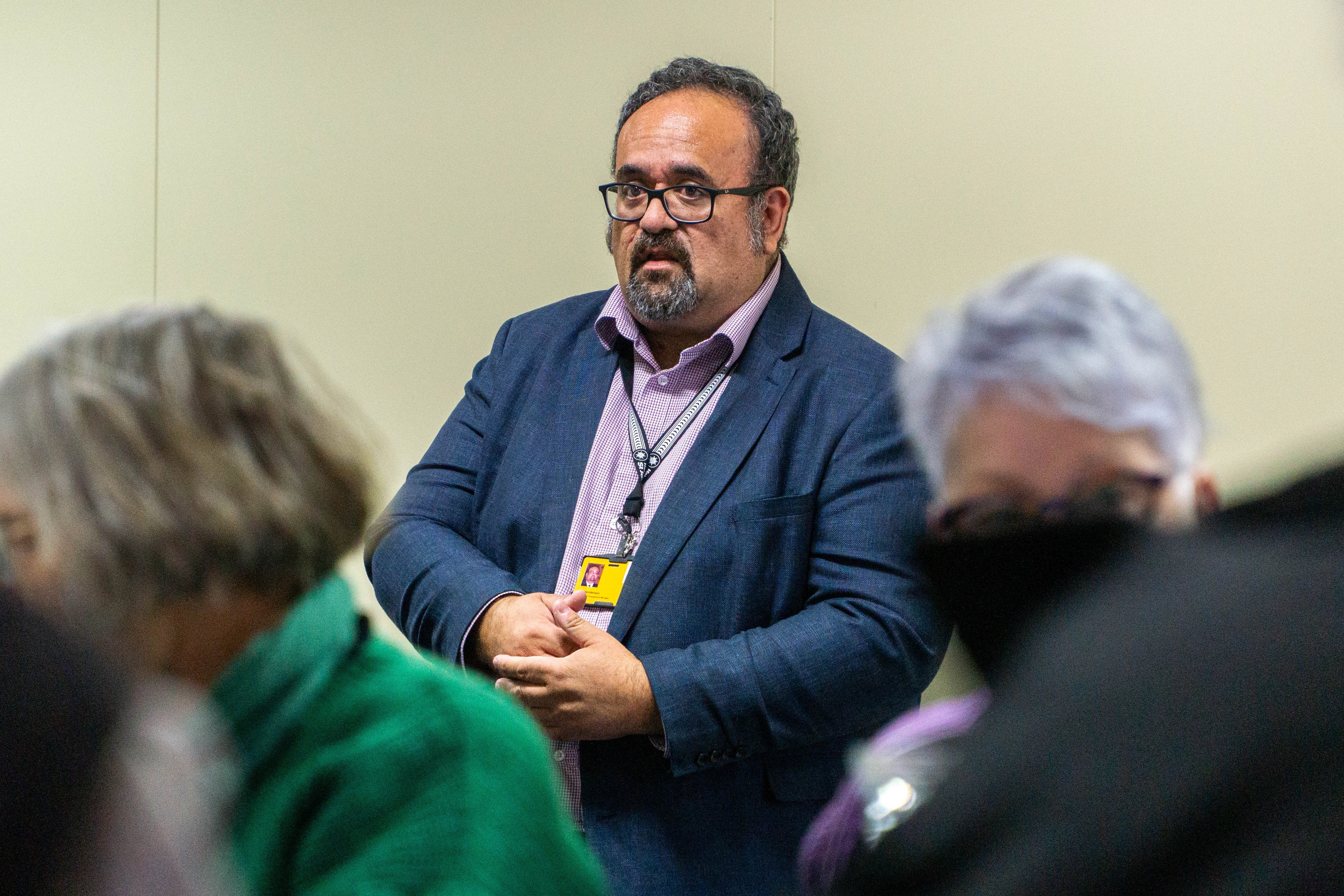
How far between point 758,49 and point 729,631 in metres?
1.61

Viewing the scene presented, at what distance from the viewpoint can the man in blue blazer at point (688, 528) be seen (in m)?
2.01

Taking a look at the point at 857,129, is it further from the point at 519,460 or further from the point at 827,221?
the point at 519,460

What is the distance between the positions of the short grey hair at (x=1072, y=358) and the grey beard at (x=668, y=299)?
1334mm

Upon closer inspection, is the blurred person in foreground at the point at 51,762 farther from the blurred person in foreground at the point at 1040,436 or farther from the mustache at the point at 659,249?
the mustache at the point at 659,249

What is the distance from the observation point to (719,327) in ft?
7.79

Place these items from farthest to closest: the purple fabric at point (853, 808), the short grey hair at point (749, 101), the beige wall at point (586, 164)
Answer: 1. the beige wall at point (586, 164)
2. the short grey hair at point (749, 101)
3. the purple fabric at point (853, 808)

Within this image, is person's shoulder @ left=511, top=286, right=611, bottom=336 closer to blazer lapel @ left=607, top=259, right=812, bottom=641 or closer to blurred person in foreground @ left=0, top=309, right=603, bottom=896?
blazer lapel @ left=607, top=259, right=812, bottom=641

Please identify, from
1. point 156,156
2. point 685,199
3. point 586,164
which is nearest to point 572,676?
point 685,199

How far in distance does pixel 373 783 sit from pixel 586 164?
2.54 meters

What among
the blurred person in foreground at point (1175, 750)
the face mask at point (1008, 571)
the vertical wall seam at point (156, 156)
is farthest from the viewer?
the vertical wall seam at point (156, 156)

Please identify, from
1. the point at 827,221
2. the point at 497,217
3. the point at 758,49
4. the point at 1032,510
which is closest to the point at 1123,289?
the point at 1032,510

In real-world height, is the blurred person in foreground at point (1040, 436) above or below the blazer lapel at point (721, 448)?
above

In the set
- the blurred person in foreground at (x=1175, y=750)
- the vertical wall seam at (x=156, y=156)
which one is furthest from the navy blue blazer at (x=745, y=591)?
the vertical wall seam at (x=156, y=156)

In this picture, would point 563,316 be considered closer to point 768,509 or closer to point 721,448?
point 721,448
